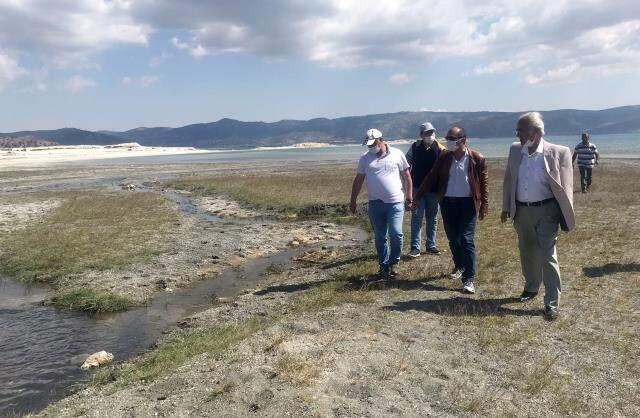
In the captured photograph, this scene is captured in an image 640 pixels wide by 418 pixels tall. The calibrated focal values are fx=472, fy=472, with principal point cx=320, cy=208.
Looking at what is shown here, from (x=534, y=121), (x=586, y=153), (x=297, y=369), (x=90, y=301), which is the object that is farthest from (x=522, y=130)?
(x=586, y=153)

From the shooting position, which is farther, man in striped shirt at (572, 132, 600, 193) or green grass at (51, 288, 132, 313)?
man in striped shirt at (572, 132, 600, 193)

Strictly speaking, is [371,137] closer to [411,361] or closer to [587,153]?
[411,361]

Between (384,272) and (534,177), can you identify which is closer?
(534,177)

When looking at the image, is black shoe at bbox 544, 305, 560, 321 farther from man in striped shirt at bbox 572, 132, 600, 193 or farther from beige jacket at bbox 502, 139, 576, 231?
man in striped shirt at bbox 572, 132, 600, 193

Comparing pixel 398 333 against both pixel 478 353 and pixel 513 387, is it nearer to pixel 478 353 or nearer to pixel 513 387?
pixel 478 353

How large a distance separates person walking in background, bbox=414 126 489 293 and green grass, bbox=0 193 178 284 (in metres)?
8.30

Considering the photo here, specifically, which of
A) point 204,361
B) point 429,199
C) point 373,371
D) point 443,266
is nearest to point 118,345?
point 204,361

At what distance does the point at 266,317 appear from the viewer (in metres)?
7.66

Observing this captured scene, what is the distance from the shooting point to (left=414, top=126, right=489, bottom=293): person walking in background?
770 centimetres

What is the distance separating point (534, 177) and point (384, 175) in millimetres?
2680

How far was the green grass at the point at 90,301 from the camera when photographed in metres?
8.96

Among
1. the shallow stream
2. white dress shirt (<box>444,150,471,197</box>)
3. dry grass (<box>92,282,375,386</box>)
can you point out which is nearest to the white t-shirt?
white dress shirt (<box>444,150,471,197</box>)

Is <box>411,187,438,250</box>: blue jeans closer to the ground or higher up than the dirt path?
higher up

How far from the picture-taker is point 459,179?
7.75m
